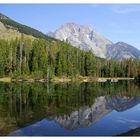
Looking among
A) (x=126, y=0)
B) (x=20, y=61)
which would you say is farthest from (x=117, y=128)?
(x=20, y=61)

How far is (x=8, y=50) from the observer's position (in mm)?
109875

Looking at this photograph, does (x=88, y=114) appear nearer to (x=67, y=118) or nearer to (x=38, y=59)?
(x=67, y=118)

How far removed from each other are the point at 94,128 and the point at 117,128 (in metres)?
1.76

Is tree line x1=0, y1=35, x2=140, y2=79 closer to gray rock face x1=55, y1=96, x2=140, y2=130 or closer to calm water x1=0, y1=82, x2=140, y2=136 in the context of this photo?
gray rock face x1=55, y1=96, x2=140, y2=130

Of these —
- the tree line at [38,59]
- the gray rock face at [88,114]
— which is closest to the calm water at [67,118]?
the gray rock face at [88,114]

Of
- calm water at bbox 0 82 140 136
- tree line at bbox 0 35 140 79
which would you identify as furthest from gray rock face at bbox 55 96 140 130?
tree line at bbox 0 35 140 79

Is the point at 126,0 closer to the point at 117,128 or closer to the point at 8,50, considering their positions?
the point at 117,128

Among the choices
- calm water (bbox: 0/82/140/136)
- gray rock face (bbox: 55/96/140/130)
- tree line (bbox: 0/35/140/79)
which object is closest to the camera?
calm water (bbox: 0/82/140/136)

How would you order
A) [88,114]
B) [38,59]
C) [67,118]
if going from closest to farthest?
[67,118] → [88,114] → [38,59]

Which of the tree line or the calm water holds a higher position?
the tree line

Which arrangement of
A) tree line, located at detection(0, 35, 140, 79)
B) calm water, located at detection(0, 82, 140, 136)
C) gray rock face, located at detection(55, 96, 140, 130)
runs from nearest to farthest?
calm water, located at detection(0, 82, 140, 136), gray rock face, located at detection(55, 96, 140, 130), tree line, located at detection(0, 35, 140, 79)

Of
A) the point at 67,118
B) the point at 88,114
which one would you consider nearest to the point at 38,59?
the point at 88,114

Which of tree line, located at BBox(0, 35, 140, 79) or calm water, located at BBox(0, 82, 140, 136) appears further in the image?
tree line, located at BBox(0, 35, 140, 79)

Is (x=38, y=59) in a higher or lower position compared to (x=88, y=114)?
higher
